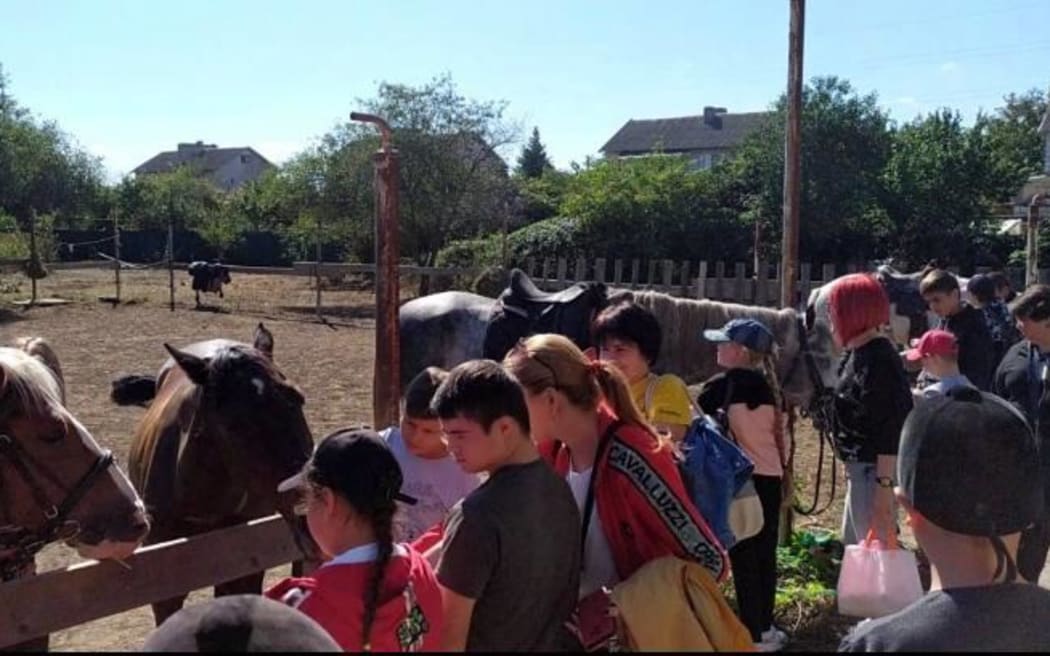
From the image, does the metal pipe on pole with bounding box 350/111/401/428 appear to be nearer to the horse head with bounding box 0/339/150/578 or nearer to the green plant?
the horse head with bounding box 0/339/150/578

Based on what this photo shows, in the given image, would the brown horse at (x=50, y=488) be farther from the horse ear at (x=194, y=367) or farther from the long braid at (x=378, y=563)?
the long braid at (x=378, y=563)

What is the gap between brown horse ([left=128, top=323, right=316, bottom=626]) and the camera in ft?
12.2

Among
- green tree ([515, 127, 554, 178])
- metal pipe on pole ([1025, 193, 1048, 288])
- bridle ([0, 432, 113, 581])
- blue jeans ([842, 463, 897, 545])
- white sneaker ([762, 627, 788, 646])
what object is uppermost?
green tree ([515, 127, 554, 178])

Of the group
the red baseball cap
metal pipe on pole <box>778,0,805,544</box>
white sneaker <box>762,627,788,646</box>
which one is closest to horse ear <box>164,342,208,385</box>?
white sneaker <box>762,627,788,646</box>

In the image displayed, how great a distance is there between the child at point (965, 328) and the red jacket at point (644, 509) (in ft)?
13.5

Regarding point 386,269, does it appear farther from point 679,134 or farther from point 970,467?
point 679,134

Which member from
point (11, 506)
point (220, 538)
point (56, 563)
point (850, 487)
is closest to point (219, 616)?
point (11, 506)

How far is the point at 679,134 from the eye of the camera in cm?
7794

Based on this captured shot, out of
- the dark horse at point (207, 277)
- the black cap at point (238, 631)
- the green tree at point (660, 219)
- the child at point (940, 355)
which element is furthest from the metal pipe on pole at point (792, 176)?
the dark horse at point (207, 277)

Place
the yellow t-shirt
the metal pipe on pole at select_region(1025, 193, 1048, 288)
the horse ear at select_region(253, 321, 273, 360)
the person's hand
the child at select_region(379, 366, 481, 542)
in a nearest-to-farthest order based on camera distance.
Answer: the child at select_region(379, 366, 481, 542) → the yellow t-shirt → the person's hand → the horse ear at select_region(253, 321, 273, 360) → the metal pipe on pole at select_region(1025, 193, 1048, 288)

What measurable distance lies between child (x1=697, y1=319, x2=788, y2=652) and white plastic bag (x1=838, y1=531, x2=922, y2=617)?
1.40m

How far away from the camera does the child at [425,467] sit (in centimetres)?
352

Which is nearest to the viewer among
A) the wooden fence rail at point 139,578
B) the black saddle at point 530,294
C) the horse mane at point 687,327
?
the wooden fence rail at point 139,578

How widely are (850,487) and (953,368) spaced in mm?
989
